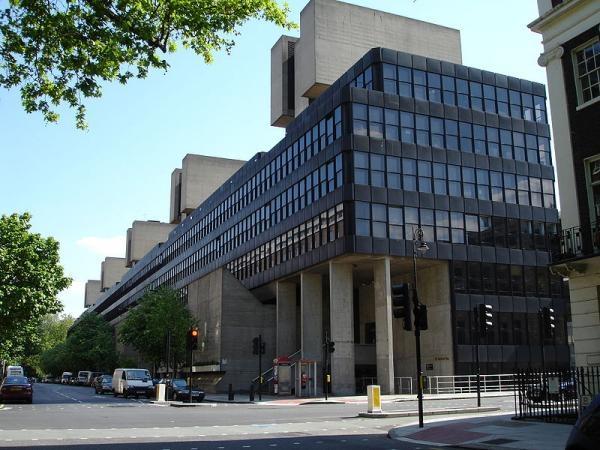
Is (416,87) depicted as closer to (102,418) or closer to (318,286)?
(318,286)

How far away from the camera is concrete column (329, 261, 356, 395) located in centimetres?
4616

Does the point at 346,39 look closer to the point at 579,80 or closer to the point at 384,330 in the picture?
the point at 384,330

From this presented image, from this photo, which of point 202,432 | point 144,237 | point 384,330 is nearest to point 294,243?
point 384,330

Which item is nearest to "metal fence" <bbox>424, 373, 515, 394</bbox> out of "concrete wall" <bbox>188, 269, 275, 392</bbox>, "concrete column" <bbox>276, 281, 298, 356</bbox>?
"concrete column" <bbox>276, 281, 298, 356</bbox>

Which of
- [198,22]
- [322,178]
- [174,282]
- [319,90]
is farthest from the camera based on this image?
[174,282]

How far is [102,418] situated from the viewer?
23578mm

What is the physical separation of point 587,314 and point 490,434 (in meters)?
4.59

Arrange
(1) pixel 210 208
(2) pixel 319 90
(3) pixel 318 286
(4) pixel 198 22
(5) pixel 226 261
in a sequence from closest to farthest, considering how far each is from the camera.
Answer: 1. (4) pixel 198 22
2. (3) pixel 318 286
3. (2) pixel 319 90
4. (5) pixel 226 261
5. (1) pixel 210 208

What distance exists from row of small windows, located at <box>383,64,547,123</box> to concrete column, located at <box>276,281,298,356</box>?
20580 mm

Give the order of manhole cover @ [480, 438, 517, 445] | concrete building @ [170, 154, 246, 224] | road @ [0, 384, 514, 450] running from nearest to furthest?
manhole cover @ [480, 438, 517, 445] → road @ [0, 384, 514, 450] → concrete building @ [170, 154, 246, 224]

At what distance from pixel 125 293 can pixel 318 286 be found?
89.4 meters

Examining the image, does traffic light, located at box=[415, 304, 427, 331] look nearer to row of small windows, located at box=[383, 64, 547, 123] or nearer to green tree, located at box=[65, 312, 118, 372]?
row of small windows, located at box=[383, 64, 547, 123]

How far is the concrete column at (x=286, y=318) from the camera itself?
56.3 metres

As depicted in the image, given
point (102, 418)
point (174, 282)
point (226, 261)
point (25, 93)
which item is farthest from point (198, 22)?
point (174, 282)
